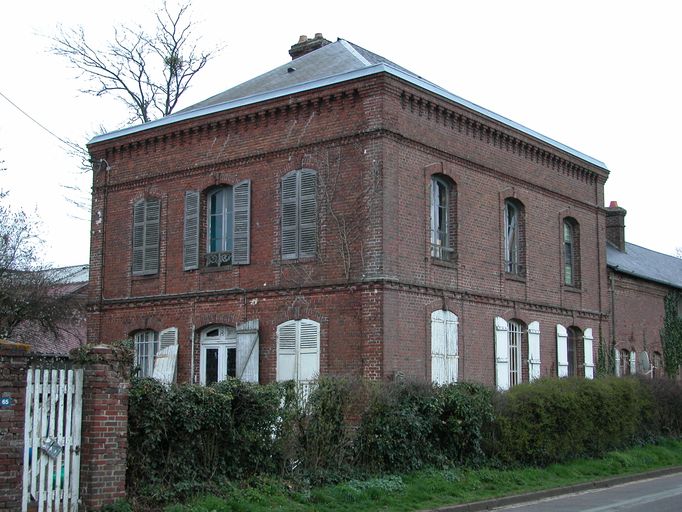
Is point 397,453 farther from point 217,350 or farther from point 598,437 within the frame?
point 217,350

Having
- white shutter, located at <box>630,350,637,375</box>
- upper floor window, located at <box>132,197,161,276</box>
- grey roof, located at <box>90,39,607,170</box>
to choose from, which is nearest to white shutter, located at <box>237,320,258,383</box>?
upper floor window, located at <box>132,197,161,276</box>

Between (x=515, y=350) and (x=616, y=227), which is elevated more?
(x=616, y=227)

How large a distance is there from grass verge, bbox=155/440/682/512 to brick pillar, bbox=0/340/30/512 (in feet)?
6.16

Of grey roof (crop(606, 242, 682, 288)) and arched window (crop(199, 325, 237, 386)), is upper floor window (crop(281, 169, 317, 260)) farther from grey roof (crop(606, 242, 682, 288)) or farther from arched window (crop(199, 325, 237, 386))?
grey roof (crop(606, 242, 682, 288))

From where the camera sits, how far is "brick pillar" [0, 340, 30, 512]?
33.5 feet

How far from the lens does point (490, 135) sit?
22.5 metres

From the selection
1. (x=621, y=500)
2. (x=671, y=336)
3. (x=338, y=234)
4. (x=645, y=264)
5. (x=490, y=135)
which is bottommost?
(x=621, y=500)


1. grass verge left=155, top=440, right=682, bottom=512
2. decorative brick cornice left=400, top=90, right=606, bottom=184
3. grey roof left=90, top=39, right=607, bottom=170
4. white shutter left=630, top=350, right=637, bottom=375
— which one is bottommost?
grass verge left=155, top=440, right=682, bottom=512

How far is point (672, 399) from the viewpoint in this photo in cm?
2239

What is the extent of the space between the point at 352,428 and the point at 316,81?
8746 millimetres

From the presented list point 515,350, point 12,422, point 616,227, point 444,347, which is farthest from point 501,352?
point 616,227

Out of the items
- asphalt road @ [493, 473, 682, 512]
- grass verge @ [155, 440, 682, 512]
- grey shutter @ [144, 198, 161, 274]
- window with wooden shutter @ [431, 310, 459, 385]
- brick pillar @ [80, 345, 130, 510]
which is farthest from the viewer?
grey shutter @ [144, 198, 161, 274]

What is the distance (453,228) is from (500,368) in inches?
149

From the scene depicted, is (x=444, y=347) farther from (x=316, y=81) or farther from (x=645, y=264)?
(x=645, y=264)
